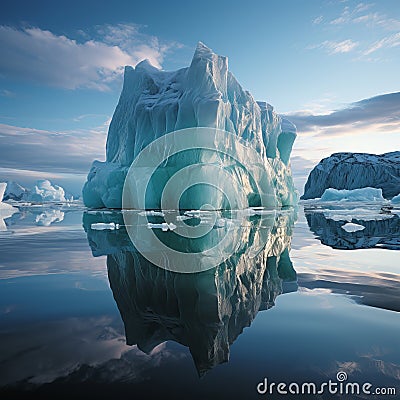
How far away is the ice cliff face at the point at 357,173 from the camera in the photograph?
53156 mm

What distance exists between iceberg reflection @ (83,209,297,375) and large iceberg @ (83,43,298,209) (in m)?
11.4

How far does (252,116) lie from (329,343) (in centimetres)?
1993

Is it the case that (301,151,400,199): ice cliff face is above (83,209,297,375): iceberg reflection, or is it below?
above

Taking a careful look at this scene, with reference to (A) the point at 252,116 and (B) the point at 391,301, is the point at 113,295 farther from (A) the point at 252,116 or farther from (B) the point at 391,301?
(A) the point at 252,116

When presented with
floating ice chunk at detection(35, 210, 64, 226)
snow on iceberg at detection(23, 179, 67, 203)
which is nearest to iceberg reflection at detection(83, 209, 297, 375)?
floating ice chunk at detection(35, 210, 64, 226)

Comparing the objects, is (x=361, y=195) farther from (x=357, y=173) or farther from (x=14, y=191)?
(x=14, y=191)

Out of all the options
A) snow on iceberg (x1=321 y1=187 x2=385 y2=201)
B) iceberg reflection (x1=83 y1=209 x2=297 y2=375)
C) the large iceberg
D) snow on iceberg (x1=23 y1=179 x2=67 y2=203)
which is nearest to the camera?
iceberg reflection (x1=83 y1=209 x2=297 y2=375)

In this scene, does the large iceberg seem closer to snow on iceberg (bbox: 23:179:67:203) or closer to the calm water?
the calm water

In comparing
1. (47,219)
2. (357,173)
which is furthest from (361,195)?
(47,219)

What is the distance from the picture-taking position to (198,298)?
10.3ft

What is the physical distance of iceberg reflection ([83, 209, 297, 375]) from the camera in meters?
2.21

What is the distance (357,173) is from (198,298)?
58.1 meters

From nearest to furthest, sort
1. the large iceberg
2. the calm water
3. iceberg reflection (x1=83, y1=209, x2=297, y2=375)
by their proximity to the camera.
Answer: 1. the calm water
2. iceberg reflection (x1=83, y1=209, x2=297, y2=375)
3. the large iceberg

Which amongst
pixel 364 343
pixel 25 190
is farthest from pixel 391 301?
pixel 25 190
